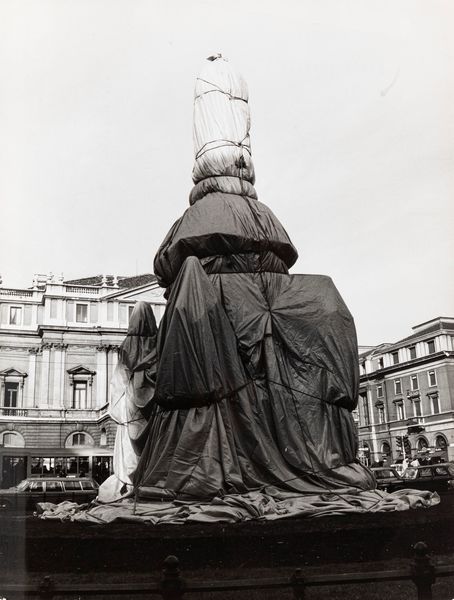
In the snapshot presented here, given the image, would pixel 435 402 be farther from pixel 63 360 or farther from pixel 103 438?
pixel 63 360

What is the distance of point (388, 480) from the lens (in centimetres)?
1945

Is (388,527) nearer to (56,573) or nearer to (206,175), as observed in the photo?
(56,573)

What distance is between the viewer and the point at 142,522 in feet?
18.8

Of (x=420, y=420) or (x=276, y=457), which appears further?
(x=420, y=420)

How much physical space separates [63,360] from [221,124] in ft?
95.8

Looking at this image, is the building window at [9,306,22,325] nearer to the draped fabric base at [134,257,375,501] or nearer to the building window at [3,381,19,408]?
the building window at [3,381,19,408]

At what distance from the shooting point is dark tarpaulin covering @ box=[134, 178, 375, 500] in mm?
6746

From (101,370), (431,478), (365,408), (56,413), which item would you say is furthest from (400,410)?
(56,413)

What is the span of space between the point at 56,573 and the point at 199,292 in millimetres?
3378

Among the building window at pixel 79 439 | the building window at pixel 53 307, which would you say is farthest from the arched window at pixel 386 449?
the building window at pixel 53 307

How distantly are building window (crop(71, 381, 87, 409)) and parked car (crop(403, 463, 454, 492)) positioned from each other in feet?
64.0

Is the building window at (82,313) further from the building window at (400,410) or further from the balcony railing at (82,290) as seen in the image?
the building window at (400,410)

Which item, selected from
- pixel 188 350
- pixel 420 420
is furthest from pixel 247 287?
pixel 420 420

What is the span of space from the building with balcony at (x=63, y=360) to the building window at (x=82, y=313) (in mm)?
60
